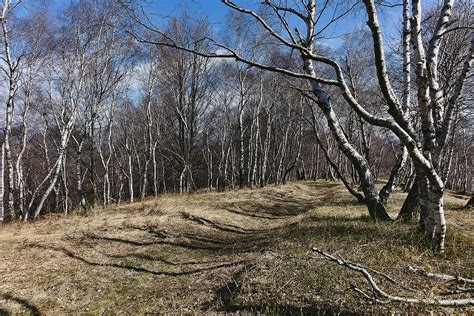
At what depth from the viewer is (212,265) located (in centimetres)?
522

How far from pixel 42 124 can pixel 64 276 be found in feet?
67.5

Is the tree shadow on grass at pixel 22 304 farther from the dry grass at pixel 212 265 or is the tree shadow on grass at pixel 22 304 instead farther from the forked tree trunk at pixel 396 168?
the forked tree trunk at pixel 396 168

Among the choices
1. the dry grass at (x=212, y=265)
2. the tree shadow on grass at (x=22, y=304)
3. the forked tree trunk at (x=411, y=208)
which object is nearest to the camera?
the dry grass at (x=212, y=265)

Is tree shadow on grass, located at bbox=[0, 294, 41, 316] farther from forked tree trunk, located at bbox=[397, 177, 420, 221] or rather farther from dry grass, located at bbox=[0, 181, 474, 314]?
forked tree trunk, located at bbox=[397, 177, 420, 221]

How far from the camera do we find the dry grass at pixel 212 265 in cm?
344

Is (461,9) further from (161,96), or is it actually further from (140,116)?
(140,116)

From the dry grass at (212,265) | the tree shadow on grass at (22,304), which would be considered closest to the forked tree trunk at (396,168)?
the dry grass at (212,265)

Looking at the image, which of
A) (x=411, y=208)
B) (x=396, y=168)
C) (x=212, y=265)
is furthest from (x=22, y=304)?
(x=396, y=168)

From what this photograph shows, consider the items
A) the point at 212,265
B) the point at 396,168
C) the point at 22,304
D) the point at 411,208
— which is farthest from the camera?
the point at 396,168

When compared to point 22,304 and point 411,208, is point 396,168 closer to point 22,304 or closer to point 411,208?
point 411,208

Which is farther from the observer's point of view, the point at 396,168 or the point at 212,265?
the point at 396,168

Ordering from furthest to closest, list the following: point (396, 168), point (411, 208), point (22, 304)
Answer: point (396, 168) < point (411, 208) < point (22, 304)

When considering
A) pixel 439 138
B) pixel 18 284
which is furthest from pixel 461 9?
pixel 18 284

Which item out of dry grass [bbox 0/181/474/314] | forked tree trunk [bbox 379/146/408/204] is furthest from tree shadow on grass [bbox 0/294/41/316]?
forked tree trunk [bbox 379/146/408/204]
